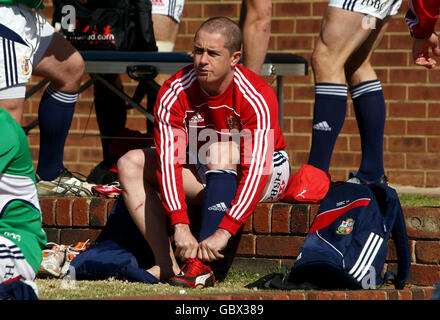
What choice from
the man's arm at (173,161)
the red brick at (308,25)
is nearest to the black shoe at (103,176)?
the man's arm at (173,161)

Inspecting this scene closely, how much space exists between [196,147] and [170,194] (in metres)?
0.33

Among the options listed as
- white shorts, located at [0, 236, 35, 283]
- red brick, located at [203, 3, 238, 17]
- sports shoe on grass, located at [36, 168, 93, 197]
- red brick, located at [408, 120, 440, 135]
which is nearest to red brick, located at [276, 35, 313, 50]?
red brick, located at [203, 3, 238, 17]

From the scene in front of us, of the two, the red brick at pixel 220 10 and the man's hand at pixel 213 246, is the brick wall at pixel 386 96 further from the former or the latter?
the man's hand at pixel 213 246

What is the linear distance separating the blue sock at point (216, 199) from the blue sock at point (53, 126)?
3.76ft

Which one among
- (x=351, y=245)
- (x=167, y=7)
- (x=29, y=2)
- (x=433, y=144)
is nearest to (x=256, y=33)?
(x=167, y=7)

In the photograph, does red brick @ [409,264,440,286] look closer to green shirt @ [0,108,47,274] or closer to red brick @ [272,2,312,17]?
green shirt @ [0,108,47,274]

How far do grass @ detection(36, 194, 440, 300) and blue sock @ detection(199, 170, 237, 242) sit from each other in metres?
0.26

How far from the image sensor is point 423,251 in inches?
151

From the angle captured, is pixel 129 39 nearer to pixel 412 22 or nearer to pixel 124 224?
pixel 124 224

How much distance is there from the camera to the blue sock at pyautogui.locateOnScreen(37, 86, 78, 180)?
15.3 feet

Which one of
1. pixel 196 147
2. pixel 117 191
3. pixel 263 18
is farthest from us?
pixel 263 18

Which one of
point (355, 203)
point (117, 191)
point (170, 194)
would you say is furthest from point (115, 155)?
point (355, 203)

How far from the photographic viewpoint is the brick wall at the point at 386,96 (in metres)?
6.36

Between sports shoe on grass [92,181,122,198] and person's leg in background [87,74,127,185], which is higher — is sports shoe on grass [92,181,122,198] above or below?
below
